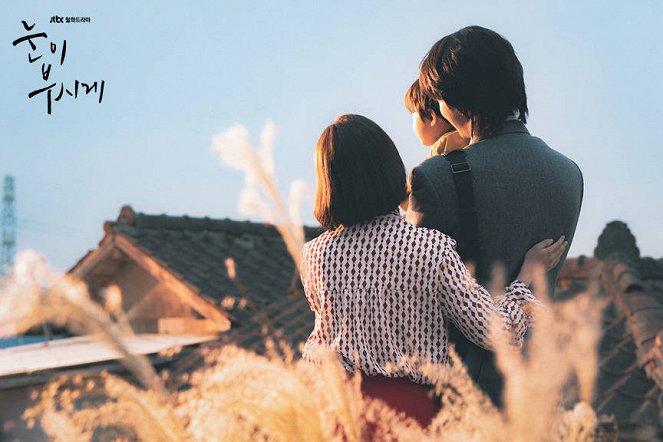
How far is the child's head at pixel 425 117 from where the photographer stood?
2.12 meters

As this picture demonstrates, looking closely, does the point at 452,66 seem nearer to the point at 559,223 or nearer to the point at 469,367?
the point at 559,223

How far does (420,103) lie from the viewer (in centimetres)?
214

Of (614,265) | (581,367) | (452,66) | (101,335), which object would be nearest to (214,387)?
(101,335)

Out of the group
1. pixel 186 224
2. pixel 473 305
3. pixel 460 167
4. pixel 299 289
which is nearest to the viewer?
pixel 473 305

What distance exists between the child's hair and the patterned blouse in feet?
1.49

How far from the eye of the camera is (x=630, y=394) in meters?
5.22

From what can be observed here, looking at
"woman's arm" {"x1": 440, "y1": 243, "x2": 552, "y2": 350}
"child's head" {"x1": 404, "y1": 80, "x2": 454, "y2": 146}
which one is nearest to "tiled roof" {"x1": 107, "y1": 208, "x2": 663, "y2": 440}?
"child's head" {"x1": 404, "y1": 80, "x2": 454, "y2": 146}

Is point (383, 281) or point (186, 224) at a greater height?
point (383, 281)

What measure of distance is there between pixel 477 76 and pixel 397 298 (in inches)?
25.6

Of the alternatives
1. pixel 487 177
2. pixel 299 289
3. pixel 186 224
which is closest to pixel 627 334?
pixel 299 289

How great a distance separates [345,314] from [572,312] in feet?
2.70

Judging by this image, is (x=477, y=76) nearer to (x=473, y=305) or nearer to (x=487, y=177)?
(x=487, y=177)

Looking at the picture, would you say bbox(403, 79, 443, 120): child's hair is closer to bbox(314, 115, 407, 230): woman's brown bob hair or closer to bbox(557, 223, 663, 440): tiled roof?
bbox(314, 115, 407, 230): woman's brown bob hair

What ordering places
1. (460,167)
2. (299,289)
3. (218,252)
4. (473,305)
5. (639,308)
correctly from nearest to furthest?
(473,305) < (460,167) < (639,308) < (299,289) < (218,252)
